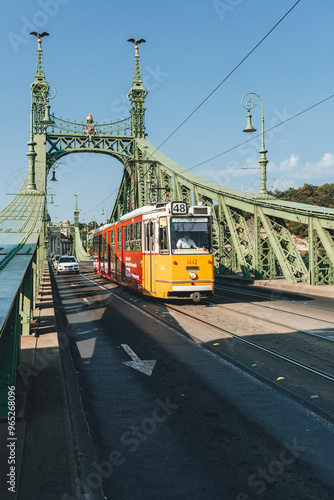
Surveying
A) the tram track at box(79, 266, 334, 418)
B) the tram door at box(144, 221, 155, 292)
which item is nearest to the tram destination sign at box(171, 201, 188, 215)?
the tram door at box(144, 221, 155, 292)

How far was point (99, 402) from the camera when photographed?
6.00 m

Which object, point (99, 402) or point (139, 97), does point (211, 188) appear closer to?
point (99, 402)

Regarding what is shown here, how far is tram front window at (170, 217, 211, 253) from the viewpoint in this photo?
581 inches

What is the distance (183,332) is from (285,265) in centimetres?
1370

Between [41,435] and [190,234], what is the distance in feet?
35.7

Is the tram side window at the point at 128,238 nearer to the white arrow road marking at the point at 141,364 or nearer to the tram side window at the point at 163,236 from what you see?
the tram side window at the point at 163,236

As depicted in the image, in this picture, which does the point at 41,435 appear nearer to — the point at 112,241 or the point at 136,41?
the point at 112,241

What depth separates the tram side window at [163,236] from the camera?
48.6 feet

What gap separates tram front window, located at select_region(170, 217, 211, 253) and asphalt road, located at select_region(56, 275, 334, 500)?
658 cm

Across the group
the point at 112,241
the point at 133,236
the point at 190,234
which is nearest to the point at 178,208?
the point at 190,234

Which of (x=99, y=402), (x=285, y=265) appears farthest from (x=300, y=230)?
(x=99, y=402)

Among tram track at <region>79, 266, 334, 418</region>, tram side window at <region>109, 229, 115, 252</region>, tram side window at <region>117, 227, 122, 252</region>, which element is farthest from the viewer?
tram side window at <region>109, 229, 115, 252</region>

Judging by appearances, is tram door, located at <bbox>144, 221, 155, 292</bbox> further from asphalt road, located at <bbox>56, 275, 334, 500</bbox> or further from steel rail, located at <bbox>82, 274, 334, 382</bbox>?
asphalt road, located at <bbox>56, 275, 334, 500</bbox>

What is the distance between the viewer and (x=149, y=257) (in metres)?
15.9
